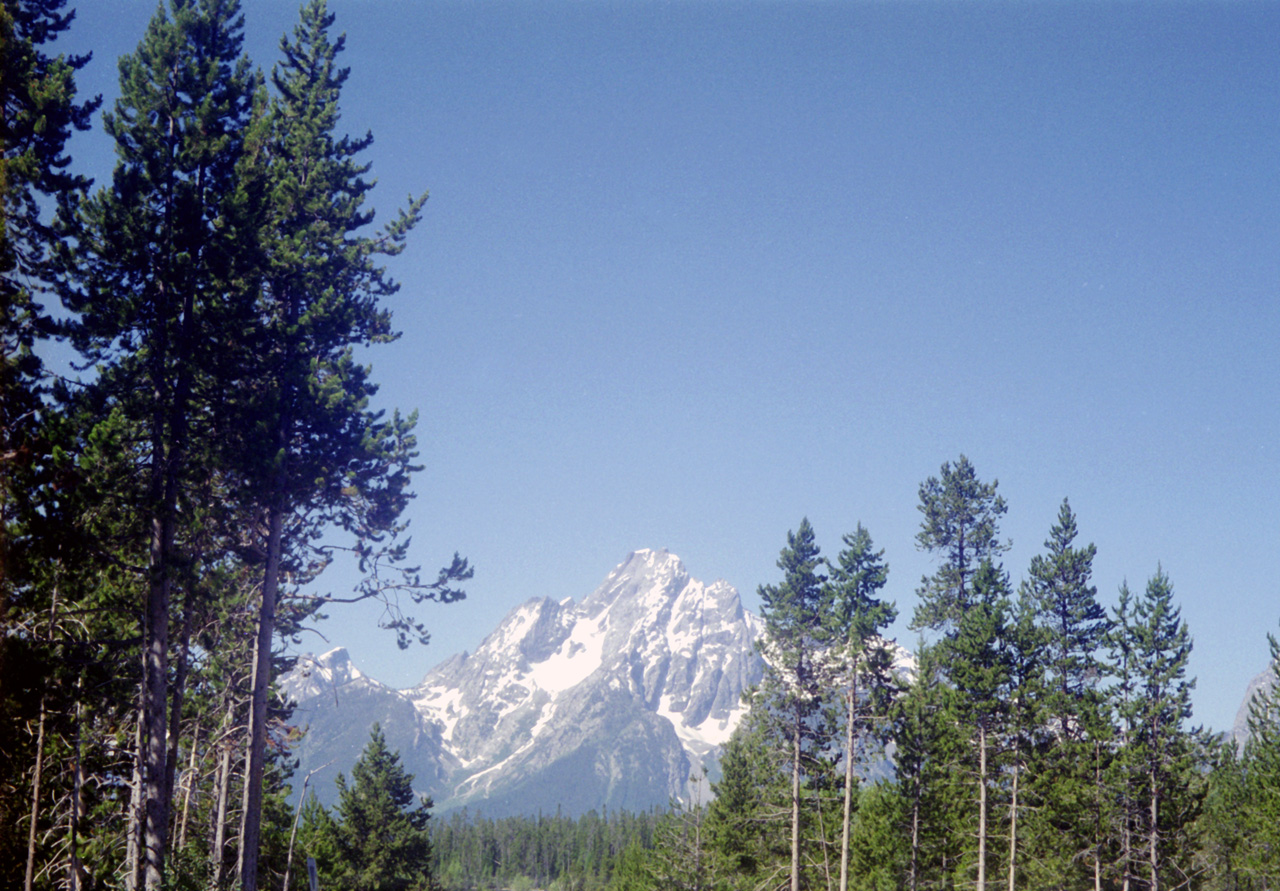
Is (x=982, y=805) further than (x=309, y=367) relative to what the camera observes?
Yes

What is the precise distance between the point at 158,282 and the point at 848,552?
27314mm

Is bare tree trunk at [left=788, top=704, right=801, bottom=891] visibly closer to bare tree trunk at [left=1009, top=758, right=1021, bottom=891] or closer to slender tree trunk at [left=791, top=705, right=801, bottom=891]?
slender tree trunk at [left=791, top=705, right=801, bottom=891]

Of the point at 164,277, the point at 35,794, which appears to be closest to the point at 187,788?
the point at 35,794

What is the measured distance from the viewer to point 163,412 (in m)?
19.5

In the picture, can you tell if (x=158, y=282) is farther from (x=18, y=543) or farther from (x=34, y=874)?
(x=34, y=874)

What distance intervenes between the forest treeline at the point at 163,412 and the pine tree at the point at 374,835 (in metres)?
30.2

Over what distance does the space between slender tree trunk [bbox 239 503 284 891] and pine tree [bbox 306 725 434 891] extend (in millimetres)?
32946

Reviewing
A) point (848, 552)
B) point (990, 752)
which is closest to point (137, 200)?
point (848, 552)

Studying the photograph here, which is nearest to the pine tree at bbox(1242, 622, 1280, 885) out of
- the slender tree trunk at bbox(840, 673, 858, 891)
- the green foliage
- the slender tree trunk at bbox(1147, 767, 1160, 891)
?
the green foliage

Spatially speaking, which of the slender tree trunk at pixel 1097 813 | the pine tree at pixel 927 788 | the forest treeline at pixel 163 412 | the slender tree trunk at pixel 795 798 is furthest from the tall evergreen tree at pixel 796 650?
the forest treeline at pixel 163 412

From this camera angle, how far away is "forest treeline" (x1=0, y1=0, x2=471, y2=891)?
18219mm

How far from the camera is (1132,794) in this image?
124ft

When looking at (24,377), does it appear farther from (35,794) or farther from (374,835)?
(374,835)

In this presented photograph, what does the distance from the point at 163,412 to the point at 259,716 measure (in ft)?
23.3
